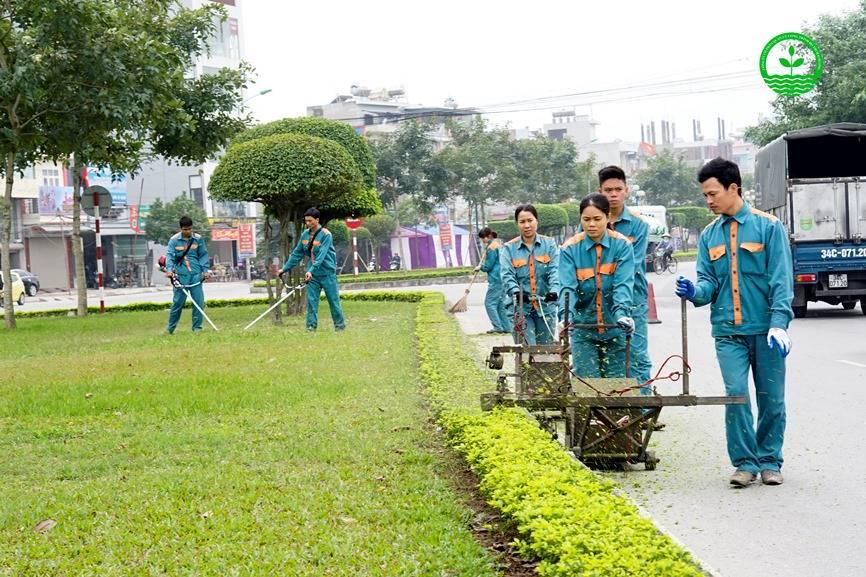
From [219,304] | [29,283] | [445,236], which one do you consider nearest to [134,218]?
[29,283]

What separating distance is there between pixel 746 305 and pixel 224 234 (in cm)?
6503

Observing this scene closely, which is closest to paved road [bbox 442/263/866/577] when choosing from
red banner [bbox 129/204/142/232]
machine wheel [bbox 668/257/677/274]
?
machine wheel [bbox 668/257/677/274]

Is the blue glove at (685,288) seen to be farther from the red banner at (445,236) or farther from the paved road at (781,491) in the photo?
the red banner at (445,236)

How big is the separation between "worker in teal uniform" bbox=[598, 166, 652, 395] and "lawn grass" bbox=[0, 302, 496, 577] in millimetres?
1489

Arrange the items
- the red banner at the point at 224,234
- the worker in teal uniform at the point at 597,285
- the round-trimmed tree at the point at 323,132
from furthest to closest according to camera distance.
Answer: the red banner at the point at 224,234
the round-trimmed tree at the point at 323,132
the worker in teal uniform at the point at 597,285

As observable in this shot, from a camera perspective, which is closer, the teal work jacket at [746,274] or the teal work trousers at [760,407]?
the teal work trousers at [760,407]

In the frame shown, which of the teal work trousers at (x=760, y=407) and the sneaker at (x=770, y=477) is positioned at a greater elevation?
the teal work trousers at (x=760, y=407)

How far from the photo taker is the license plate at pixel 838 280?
62.7 feet

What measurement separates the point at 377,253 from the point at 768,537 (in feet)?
207

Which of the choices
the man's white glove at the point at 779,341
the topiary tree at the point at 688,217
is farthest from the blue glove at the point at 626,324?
the topiary tree at the point at 688,217

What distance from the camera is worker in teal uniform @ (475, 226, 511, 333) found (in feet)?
59.3

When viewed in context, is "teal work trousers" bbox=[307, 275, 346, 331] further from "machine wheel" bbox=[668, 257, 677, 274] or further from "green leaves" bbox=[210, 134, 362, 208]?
"machine wheel" bbox=[668, 257, 677, 274]

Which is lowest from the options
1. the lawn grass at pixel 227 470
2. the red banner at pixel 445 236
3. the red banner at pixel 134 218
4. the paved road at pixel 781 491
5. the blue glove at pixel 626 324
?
the paved road at pixel 781 491

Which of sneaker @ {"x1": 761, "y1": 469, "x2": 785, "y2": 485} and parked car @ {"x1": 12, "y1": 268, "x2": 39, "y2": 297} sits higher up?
parked car @ {"x1": 12, "y1": 268, "x2": 39, "y2": 297}
